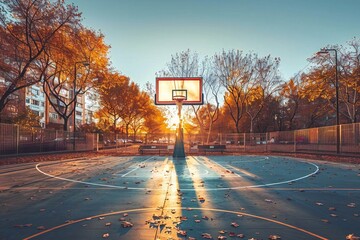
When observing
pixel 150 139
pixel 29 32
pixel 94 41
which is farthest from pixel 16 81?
pixel 150 139

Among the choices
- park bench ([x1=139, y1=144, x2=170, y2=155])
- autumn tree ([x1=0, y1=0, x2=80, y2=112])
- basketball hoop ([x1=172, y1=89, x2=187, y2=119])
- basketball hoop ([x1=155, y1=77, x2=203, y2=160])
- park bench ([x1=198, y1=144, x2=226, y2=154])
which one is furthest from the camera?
park bench ([x1=198, y1=144, x2=226, y2=154])

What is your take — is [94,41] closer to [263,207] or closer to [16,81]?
[16,81]

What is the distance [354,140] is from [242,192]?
19.7m

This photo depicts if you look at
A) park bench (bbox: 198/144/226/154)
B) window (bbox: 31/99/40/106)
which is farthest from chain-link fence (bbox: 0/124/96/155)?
Result: window (bbox: 31/99/40/106)

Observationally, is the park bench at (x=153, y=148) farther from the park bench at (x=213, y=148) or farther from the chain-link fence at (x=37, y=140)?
the chain-link fence at (x=37, y=140)

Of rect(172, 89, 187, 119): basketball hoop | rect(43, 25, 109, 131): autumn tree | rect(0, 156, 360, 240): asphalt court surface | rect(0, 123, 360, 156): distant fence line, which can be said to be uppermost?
rect(43, 25, 109, 131): autumn tree

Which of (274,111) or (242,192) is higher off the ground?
(274,111)

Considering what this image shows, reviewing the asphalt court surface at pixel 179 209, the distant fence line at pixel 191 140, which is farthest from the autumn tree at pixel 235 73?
the asphalt court surface at pixel 179 209

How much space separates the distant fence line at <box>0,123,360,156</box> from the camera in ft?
80.1

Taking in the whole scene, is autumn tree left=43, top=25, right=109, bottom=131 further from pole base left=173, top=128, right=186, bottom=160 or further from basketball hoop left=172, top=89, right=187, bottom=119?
pole base left=173, top=128, right=186, bottom=160

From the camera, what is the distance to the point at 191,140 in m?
40.6

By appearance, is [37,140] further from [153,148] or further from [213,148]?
[213,148]

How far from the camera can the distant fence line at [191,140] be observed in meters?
24.4

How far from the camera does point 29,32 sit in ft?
76.0
